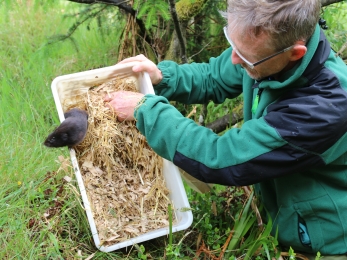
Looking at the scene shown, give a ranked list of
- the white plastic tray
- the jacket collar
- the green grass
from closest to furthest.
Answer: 1. the jacket collar
2. the white plastic tray
3. the green grass

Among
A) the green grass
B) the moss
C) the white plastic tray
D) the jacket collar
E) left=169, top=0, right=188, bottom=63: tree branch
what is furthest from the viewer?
the moss

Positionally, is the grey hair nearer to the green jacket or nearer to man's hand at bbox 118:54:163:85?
the green jacket

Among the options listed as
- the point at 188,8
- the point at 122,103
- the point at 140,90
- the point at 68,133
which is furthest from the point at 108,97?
the point at 188,8

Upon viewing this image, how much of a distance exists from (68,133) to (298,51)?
108 cm

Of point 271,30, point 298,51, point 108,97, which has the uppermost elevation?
point 271,30

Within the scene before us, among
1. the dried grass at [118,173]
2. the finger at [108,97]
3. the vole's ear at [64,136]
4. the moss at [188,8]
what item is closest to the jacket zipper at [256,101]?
the dried grass at [118,173]

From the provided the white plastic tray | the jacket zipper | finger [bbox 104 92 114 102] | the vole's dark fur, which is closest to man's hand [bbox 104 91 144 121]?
finger [bbox 104 92 114 102]

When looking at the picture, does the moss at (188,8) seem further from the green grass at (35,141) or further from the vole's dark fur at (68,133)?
the vole's dark fur at (68,133)

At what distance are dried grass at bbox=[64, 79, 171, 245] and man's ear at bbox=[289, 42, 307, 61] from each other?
3.05 ft

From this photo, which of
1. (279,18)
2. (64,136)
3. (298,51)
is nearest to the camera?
(279,18)

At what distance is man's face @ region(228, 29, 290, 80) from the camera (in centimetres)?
173

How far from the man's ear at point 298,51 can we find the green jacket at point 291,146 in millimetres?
25

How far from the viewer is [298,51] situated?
5.71 feet

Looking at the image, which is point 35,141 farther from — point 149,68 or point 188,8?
point 188,8
